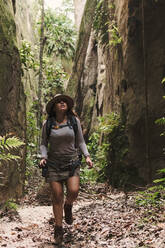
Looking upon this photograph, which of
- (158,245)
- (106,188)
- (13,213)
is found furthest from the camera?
(106,188)

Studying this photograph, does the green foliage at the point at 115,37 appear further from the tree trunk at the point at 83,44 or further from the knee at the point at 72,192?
the knee at the point at 72,192

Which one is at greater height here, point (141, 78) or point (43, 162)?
point (141, 78)

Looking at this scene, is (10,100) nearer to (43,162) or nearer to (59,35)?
(43,162)

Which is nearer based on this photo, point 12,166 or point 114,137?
point 12,166

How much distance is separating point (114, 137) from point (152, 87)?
2.02 metres

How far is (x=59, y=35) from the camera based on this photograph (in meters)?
25.6

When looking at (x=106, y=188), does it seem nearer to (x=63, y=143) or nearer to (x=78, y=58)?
(x=63, y=143)

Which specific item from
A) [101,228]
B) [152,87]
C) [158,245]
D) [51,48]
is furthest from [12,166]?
[51,48]

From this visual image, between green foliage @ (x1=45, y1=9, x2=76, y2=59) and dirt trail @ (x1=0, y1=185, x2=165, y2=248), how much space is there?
20333mm

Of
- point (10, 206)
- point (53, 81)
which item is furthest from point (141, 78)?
point (53, 81)

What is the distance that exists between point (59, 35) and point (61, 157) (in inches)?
873

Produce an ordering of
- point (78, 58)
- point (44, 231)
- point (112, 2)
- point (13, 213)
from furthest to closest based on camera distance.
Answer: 1. point (78, 58)
2. point (112, 2)
3. point (13, 213)
4. point (44, 231)

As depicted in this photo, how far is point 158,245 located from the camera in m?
3.37

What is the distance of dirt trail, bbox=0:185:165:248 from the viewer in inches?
157
